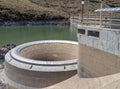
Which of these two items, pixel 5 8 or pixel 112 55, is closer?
pixel 112 55

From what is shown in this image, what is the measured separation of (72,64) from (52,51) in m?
5.22

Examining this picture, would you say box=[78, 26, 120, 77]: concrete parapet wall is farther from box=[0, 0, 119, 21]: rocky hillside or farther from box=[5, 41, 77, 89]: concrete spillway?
box=[0, 0, 119, 21]: rocky hillside

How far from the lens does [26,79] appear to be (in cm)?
1323

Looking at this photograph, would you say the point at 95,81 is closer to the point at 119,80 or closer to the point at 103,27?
the point at 119,80

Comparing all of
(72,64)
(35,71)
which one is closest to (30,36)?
(72,64)

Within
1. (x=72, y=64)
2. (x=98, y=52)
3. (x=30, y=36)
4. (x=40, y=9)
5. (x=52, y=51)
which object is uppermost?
(x=40, y=9)

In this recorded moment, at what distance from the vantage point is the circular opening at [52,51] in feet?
58.0

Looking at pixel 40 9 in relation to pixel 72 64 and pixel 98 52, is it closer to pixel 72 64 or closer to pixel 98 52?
pixel 72 64

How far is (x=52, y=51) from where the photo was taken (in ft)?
60.2

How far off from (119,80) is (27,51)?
416 inches

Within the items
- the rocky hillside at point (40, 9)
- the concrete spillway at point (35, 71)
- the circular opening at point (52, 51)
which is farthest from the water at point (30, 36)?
the rocky hillside at point (40, 9)

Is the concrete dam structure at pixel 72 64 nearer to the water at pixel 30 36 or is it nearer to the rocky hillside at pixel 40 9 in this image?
the water at pixel 30 36

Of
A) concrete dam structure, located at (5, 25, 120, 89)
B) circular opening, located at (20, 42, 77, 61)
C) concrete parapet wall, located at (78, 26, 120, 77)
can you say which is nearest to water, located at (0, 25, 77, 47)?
circular opening, located at (20, 42, 77, 61)

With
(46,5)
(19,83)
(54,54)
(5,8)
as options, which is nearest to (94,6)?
(46,5)
